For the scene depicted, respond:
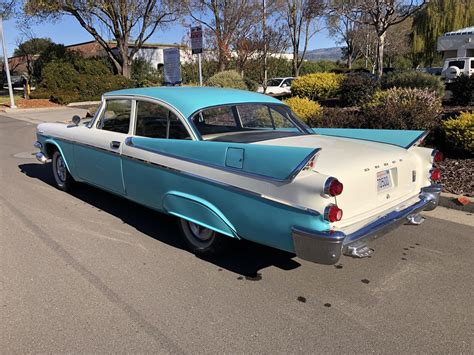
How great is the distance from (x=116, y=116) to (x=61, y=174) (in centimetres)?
192

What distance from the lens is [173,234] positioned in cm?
466

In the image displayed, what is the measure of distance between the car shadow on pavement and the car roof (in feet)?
Result: 4.48

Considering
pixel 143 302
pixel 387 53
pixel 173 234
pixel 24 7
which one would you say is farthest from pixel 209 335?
pixel 387 53

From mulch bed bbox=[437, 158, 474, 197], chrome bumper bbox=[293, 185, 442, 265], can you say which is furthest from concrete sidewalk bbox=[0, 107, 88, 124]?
chrome bumper bbox=[293, 185, 442, 265]

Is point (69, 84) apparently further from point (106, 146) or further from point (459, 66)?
point (106, 146)

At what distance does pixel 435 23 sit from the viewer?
38.0m

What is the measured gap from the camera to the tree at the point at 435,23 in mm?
36188

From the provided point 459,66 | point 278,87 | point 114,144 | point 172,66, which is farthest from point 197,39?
point 459,66

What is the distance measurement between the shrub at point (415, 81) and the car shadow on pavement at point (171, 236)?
834 cm

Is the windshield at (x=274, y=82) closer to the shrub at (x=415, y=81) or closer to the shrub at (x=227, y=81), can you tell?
the shrub at (x=227, y=81)

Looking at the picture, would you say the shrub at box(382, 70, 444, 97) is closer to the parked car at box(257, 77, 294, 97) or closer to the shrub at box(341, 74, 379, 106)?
the shrub at box(341, 74, 379, 106)

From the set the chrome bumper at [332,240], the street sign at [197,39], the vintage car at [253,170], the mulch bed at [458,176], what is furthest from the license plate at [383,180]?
the street sign at [197,39]

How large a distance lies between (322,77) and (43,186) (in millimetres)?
9982

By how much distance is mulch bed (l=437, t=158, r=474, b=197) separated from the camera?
5656mm
